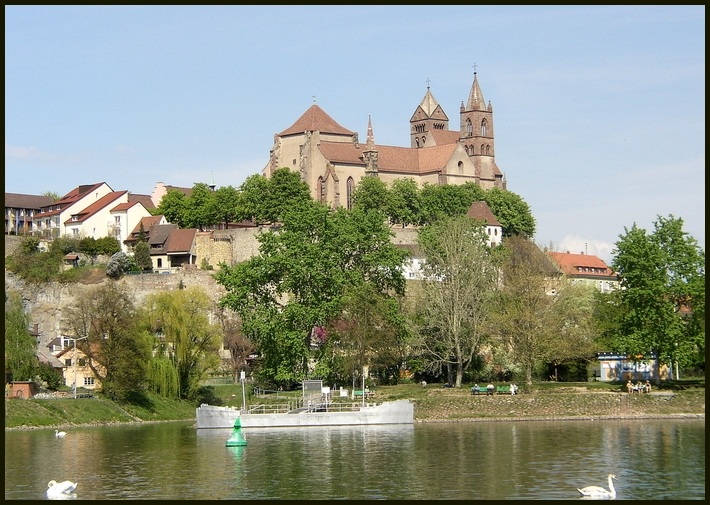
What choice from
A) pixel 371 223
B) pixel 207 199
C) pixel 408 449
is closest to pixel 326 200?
pixel 207 199

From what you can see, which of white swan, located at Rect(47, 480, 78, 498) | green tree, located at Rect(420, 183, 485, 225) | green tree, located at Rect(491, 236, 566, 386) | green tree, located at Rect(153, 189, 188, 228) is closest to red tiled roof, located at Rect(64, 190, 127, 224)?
green tree, located at Rect(153, 189, 188, 228)

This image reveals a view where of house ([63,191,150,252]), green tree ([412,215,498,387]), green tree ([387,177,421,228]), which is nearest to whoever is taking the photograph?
green tree ([412,215,498,387])

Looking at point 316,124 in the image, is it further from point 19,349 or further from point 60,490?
point 60,490

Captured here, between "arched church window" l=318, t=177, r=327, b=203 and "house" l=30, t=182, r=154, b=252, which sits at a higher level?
"arched church window" l=318, t=177, r=327, b=203

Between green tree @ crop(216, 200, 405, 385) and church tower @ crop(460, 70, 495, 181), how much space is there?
241 feet

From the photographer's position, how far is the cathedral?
5556 inches

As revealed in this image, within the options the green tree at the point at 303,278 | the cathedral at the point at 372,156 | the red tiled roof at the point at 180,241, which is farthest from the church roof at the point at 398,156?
the green tree at the point at 303,278

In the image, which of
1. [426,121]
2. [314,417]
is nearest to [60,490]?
[314,417]

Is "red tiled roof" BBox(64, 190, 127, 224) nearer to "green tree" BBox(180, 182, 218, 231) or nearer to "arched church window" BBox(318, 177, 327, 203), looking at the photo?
"green tree" BBox(180, 182, 218, 231)

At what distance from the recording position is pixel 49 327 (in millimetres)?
108625

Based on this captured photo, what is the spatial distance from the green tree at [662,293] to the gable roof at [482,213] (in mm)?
53578

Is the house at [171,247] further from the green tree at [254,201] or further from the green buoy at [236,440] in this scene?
the green buoy at [236,440]

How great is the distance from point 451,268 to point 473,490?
4264 centimetres

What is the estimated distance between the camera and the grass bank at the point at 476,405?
7025 centimetres
